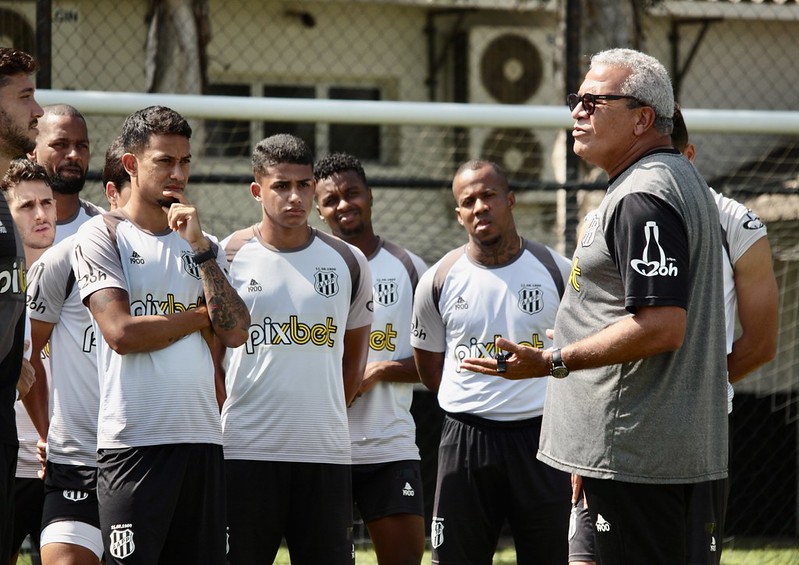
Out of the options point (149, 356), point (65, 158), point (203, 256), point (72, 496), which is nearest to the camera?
point (149, 356)

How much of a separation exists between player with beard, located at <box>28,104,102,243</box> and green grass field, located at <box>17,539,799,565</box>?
11.0ft

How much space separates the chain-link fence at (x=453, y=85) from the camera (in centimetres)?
916

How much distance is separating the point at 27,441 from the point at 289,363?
123cm

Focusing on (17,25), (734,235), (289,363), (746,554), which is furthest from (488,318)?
(17,25)

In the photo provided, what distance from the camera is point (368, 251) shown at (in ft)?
20.2

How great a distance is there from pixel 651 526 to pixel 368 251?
9.14 feet

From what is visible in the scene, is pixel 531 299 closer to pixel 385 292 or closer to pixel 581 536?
pixel 385 292

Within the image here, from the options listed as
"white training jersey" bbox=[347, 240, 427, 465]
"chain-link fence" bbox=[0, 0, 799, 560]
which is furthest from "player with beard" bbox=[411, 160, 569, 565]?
"chain-link fence" bbox=[0, 0, 799, 560]

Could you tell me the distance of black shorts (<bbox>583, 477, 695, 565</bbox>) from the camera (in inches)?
145

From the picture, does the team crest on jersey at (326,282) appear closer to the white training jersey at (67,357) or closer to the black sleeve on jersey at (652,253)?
the white training jersey at (67,357)

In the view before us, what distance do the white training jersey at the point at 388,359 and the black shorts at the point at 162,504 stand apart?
152 cm

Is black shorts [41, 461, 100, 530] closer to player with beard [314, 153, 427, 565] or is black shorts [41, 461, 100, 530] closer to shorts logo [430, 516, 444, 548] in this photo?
A: player with beard [314, 153, 427, 565]

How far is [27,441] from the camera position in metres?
5.22

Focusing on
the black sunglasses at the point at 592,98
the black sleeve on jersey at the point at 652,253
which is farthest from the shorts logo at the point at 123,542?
the black sunglasses at the point at 592,98
